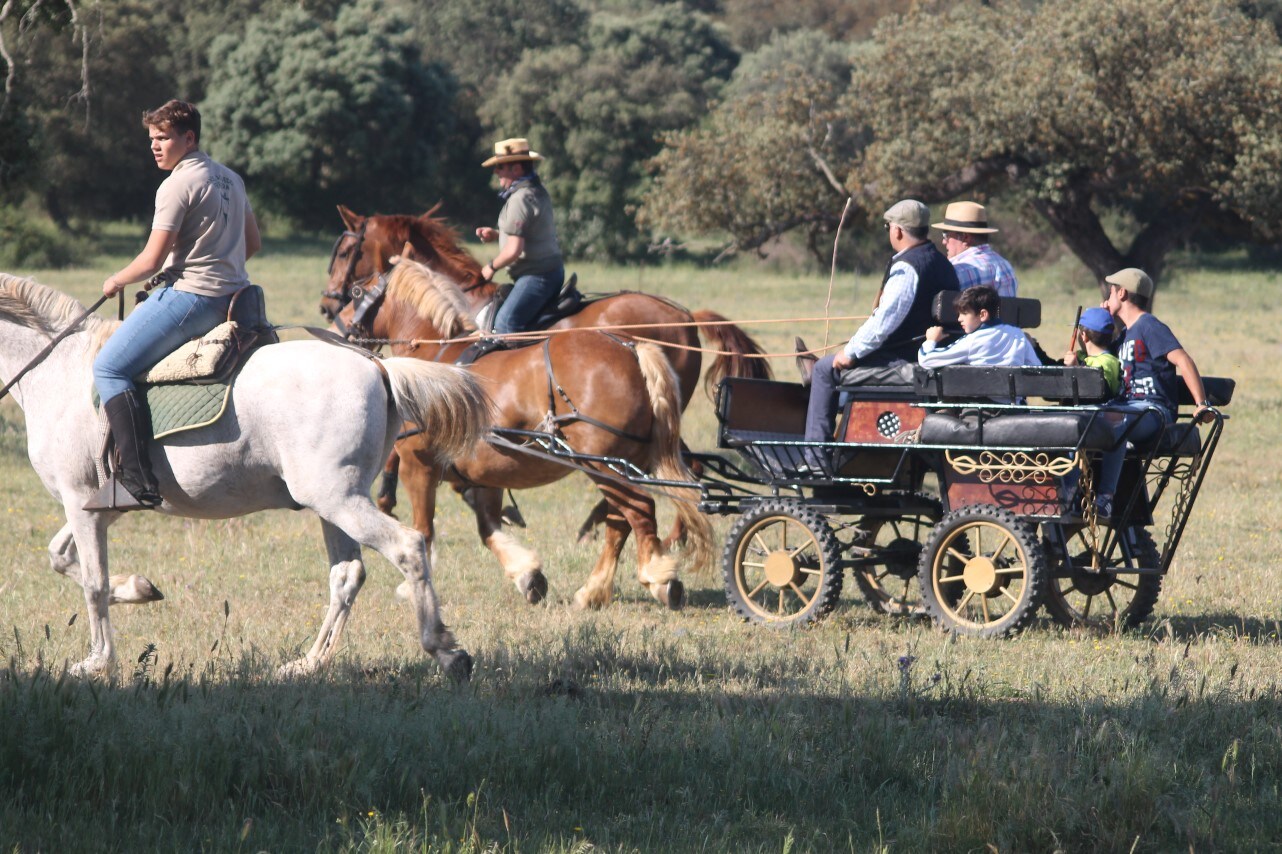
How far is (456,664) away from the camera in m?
6.15

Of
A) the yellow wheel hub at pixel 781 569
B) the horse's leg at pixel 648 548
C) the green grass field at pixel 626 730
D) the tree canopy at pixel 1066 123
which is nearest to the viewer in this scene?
the green grass field at pixel 626 730

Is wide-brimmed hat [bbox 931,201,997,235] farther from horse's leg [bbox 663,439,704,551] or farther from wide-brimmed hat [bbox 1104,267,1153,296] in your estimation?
horse's leg [bbox 663,439,704,551]

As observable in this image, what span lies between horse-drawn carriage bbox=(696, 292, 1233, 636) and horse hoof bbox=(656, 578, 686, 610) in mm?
508

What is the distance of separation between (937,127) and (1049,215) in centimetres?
211

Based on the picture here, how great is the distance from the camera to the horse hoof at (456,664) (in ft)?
20.0

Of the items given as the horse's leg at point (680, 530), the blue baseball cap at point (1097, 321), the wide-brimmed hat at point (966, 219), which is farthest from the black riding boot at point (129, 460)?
the blue baseball cap at point (1097, 321)

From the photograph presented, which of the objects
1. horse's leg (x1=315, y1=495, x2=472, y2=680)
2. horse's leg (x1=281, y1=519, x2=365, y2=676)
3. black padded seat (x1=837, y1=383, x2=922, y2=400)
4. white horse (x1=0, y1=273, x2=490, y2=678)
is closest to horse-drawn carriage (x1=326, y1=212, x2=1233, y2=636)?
black padded seat (x1=837, y1=383, x2=922, y2=400)

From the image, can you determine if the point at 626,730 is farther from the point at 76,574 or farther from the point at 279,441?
the point at 76,574

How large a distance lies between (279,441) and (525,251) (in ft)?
13.0

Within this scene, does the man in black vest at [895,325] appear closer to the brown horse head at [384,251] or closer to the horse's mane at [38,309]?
the brown horse head at [384,251]

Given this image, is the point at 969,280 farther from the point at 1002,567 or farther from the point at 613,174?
the point at 613,174

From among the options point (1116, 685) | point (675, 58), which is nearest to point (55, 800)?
point (1116, 685)

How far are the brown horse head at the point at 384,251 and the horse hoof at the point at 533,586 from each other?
270 cm

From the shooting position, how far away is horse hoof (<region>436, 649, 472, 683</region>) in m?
6.11
